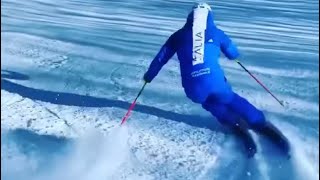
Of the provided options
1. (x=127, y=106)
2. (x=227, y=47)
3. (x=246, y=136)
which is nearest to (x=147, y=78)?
(x=127, y=106)

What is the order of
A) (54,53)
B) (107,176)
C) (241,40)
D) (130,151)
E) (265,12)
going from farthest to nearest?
(265,12)
(241,40)
(54,53)
(130,151)
(107,176)

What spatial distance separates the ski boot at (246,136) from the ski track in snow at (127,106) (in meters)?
0.06

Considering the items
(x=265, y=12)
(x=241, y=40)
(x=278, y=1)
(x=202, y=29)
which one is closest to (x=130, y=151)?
(x=202, y=29)

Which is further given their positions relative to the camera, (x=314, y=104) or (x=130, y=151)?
(x=314, y=104)

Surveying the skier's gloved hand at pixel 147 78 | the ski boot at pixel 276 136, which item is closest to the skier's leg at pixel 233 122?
the ski boot at pixel 276 136

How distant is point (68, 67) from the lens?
17.2ft

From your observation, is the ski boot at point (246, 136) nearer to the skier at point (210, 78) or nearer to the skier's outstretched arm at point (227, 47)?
the skier at point (210, 78)

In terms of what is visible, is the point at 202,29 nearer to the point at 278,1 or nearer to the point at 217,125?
the point at 217,125

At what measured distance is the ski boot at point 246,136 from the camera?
351cm

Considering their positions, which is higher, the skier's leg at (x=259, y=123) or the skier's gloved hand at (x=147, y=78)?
the skier's gloved hand at (x=147, y=78)

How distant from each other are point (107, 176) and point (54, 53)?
9.11 ft

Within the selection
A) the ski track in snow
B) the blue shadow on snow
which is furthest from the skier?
the blue shadow on snow

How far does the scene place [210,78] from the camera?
3.84 m

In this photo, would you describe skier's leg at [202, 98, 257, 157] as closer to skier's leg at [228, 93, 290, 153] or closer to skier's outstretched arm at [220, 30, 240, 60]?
skier's leg at [228, 93, 290, 153]
